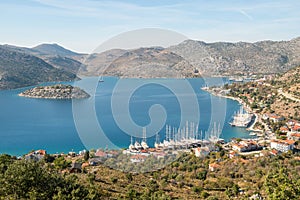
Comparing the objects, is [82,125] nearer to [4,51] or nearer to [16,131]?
[16,131]

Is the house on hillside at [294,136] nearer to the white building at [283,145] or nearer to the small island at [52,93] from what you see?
the white building at [283,145]

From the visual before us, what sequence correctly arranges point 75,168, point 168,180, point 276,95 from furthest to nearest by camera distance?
1. point 276,95
2. point 168,180
3. point 75,168

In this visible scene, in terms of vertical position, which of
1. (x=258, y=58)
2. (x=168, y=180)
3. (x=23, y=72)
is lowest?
(x=168, y=180)

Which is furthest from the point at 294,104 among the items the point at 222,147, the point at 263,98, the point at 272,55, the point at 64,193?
the point at 272,55

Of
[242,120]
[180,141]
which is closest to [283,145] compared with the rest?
[180,141]

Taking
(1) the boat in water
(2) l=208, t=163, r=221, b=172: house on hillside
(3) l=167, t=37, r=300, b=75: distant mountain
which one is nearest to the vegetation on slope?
(2) l=208, t=163, r=221, b=172: house on hillside

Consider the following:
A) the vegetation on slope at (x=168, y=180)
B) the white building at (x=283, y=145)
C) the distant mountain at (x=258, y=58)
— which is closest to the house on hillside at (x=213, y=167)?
the vegetation on slope at (x=168, y=180)

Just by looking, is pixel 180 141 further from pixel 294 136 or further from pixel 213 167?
pixel 294 136

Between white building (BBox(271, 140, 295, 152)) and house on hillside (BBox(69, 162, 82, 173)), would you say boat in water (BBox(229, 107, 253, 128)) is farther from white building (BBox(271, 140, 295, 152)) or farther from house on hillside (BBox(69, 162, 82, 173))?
house on hillside (BBox(69, 162, 82, 173))
